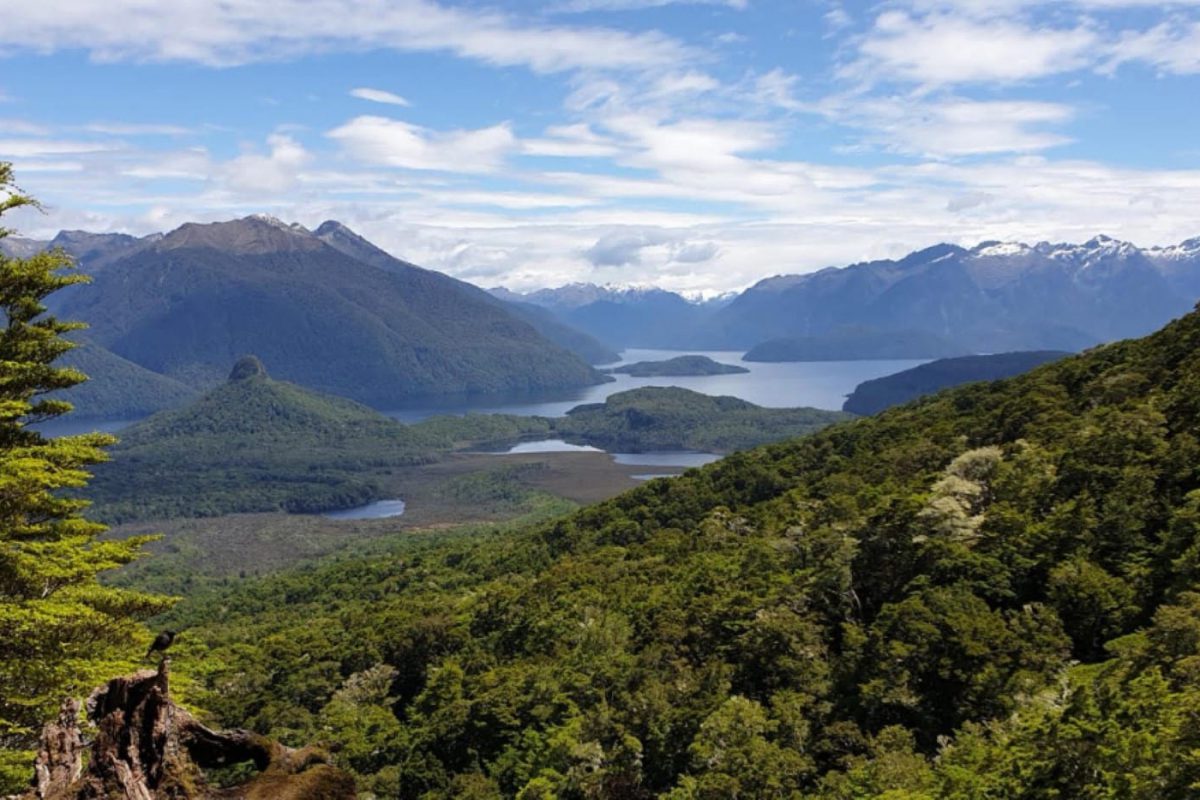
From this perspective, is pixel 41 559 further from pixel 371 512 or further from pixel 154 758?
pixel 371 512

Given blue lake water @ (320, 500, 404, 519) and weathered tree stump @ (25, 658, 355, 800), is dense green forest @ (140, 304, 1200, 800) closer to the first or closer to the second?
weathered tree stump @ (25, 658, 355, 800)

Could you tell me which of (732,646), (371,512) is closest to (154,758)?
(732,646)

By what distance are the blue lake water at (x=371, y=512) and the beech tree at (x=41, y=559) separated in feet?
→ 543

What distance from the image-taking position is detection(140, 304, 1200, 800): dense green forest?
81.5 ft

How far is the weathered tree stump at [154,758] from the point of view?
7.68m

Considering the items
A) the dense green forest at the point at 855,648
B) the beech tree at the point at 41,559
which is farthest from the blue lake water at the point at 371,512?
the beech tree at the point at 41,559

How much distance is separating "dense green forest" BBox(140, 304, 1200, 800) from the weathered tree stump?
10939mm

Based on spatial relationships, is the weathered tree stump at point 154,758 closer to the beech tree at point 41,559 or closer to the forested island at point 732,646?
the forested island at point 732,646

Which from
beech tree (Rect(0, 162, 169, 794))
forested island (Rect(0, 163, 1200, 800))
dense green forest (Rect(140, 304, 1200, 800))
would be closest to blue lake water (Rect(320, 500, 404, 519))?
forested island (Rect(0, 163, 1200, 800))

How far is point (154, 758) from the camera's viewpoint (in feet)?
26.2

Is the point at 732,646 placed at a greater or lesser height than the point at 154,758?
lesser

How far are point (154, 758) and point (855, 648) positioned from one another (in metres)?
33.6

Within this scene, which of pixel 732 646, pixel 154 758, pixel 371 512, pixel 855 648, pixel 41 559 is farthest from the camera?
pixel 371 512

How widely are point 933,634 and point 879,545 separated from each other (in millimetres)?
11805
